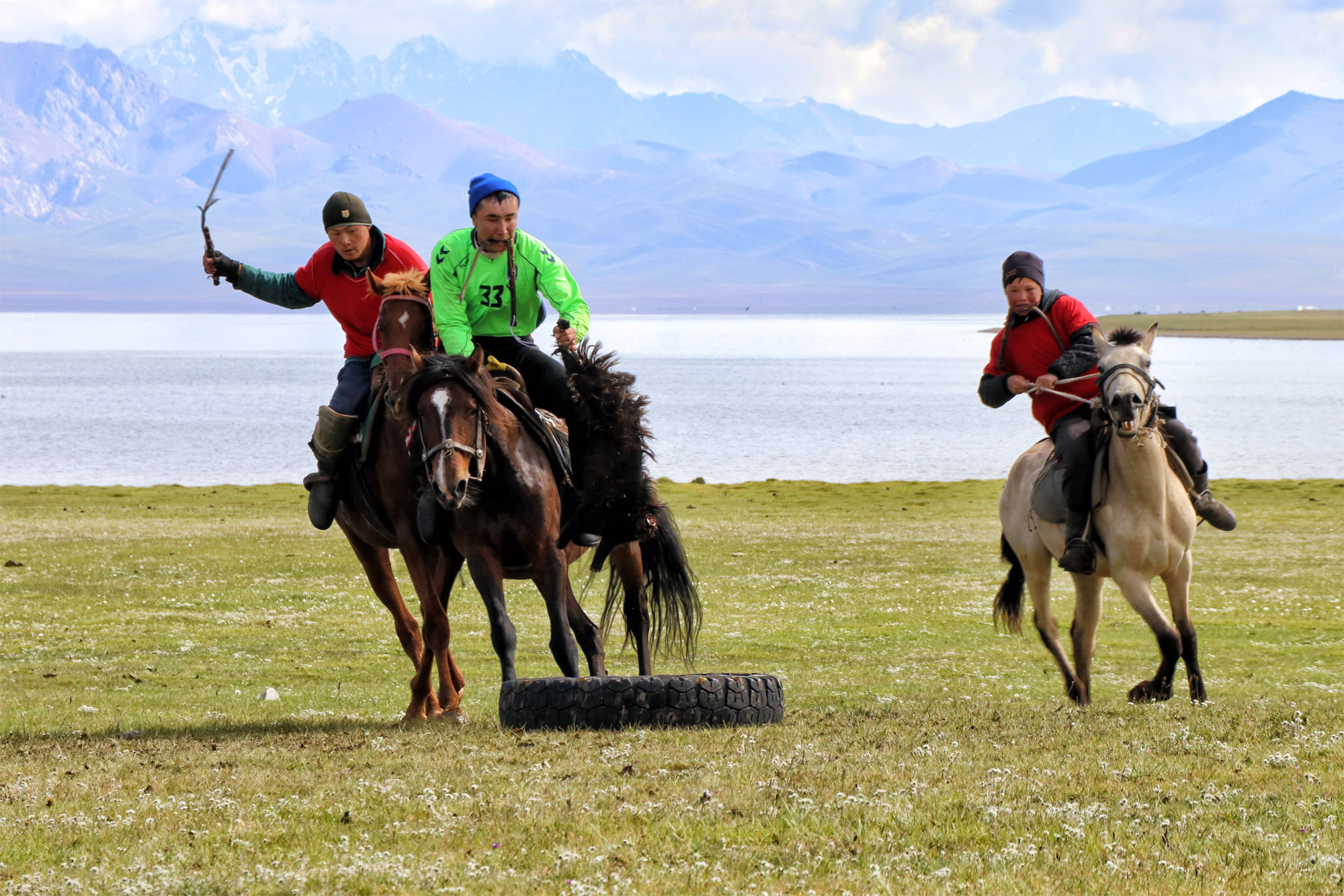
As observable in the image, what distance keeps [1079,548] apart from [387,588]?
5.63 m

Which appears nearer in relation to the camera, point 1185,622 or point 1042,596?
point 1185,622

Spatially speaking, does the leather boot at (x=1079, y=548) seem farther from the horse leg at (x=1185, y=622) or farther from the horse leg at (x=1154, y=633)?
the horse leg at (x=1185, y=622)

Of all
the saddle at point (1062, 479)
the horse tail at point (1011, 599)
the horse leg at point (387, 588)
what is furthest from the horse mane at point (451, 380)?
the horse tail at point (1011, 599)

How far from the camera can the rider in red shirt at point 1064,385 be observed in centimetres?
1092

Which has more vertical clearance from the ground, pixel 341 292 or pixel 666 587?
pixel 341 292

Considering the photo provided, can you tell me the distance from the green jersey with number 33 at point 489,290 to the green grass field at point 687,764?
2878mm

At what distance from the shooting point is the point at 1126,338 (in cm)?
1089

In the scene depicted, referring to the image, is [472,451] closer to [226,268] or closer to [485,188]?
[485,188]

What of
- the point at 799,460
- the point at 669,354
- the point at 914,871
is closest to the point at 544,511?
the point at 914,871

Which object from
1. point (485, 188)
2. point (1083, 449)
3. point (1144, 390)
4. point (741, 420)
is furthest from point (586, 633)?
point (741, 420)

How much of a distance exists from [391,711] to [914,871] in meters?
7.08

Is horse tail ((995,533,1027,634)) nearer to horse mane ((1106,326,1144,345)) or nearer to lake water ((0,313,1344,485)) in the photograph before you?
horse mane ((1106,326,1144,345))

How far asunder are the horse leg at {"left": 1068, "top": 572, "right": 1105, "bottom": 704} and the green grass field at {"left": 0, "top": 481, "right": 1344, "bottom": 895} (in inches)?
18.6

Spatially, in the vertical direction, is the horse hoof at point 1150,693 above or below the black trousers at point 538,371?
below
